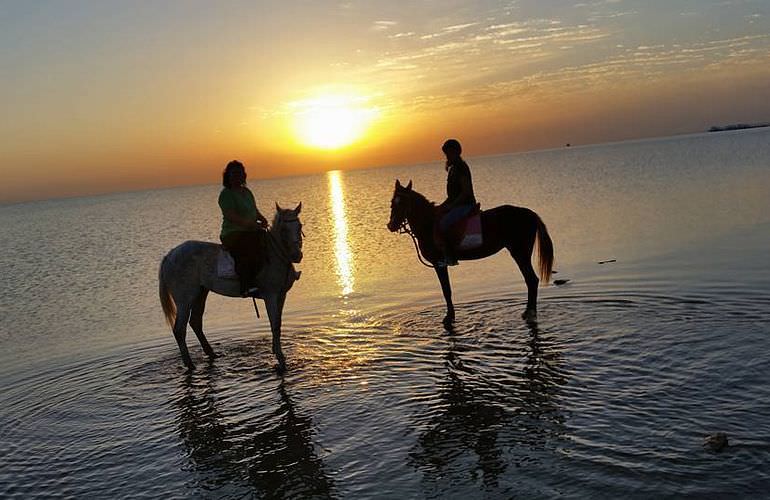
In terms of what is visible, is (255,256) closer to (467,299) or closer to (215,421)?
(215,421)

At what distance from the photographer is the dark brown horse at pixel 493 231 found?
12.4m

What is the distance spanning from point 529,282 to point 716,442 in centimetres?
658

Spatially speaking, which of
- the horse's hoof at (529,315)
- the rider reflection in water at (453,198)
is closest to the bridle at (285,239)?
the rider reflection in water at (453,198)

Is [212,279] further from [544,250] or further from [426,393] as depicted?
[544,250]

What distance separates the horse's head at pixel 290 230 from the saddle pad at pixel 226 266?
1.15m

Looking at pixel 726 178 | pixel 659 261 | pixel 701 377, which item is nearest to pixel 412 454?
pixel 701 377

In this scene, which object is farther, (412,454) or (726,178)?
(726,178)

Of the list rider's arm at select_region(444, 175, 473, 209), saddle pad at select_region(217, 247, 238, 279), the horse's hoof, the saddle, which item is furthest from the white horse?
the horse's hoof

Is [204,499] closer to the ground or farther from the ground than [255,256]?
closer to the ground

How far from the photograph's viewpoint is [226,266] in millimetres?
10383

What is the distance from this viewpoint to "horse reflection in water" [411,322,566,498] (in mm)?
5621

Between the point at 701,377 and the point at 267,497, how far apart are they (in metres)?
5.47

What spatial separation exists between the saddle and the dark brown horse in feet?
0.43

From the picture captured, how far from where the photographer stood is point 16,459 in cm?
727
